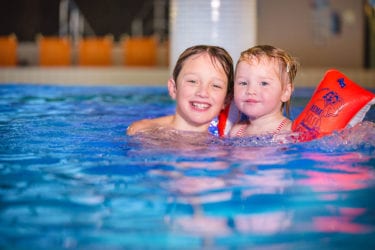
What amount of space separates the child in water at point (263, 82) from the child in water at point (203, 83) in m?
0.09

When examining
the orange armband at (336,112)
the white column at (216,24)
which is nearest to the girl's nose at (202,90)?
the orange armband at (336,112)

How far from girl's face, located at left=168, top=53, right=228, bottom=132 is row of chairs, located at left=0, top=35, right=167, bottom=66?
363 inches

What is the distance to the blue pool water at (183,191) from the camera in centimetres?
173

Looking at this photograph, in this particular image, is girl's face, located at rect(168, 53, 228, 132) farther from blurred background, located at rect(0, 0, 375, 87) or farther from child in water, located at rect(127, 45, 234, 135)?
blurred background, located at rect(0, 0, 375, 87)

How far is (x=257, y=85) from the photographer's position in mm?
3158

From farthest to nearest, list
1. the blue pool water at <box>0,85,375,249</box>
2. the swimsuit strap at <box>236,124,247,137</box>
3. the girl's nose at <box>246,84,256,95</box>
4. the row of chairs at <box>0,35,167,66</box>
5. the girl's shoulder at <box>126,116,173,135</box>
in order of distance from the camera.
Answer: the row of chairs at <box>0,35,167,66</box> < the girl's shoulder at <box>126,116,173,135</box> < the swimsuit strap at <box>236,124,247,137</box> < the girl's nose at <box>246,84,256,95</box> < the blue pool water at <box>0,85,375,249</box>

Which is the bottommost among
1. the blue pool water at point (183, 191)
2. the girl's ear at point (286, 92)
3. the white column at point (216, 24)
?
the blue pool water at point (183, 191)

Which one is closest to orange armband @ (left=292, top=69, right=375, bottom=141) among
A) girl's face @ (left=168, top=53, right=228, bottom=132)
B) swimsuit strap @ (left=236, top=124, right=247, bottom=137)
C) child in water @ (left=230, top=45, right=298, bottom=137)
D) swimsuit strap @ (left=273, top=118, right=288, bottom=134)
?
swimsuit strap @ (left=273, top=118, right=288, bottom=134)

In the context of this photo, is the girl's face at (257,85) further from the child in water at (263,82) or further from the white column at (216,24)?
the white column at (216,24)

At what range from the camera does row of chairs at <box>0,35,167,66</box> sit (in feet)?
39.1

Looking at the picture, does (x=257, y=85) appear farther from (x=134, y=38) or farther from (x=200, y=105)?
(x=134, y=38)

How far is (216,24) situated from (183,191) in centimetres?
492

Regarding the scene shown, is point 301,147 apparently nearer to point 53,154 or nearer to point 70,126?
point 53,154

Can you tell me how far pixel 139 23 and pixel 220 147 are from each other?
500 inches
